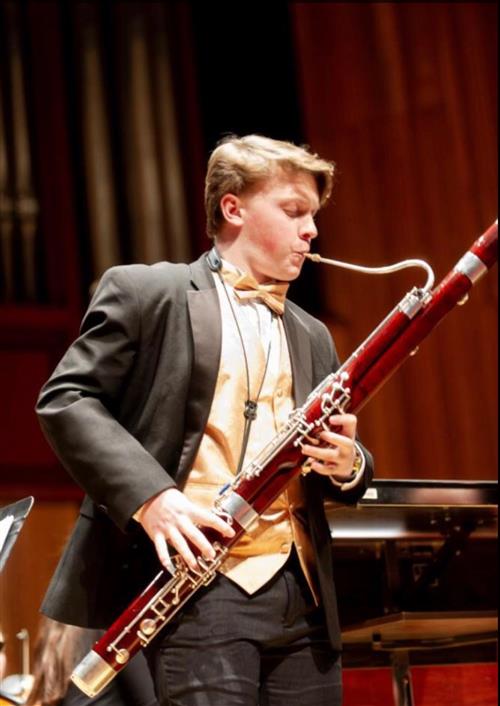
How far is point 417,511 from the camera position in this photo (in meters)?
2.82

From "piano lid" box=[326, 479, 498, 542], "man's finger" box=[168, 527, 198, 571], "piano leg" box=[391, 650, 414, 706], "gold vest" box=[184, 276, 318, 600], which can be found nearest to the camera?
"man's finger" box=[168, 527, 198, 571]

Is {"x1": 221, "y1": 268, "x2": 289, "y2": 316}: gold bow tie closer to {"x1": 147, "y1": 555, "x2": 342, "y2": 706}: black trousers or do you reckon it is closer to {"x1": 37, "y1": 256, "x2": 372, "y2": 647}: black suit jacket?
{"x1": 37, "y1": 256, "x2": 372, "y2": 647}: black suit jacket

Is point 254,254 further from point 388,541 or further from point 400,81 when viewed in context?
point 400,81

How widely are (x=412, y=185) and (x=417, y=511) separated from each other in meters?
3.64

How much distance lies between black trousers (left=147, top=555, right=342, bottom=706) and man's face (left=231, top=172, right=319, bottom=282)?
1.89 ft

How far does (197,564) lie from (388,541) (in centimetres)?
111

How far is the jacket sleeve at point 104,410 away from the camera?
78.6 inches

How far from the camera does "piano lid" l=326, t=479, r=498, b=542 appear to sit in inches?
105

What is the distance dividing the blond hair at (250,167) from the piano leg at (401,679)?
3.92 feet

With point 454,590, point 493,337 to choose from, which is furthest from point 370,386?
point 493,337

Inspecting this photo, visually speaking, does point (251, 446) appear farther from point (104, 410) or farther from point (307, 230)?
point (307, 230)

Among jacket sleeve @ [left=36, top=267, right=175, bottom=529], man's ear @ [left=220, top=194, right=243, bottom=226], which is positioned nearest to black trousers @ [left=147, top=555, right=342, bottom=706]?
jacket sleeve @ [left=36, top=267, right=175, bottom=529]

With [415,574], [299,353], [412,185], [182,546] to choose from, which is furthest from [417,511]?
[412,185]

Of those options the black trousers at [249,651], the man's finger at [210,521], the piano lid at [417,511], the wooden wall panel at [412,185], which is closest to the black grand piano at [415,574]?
the piano lid at [417,511]
